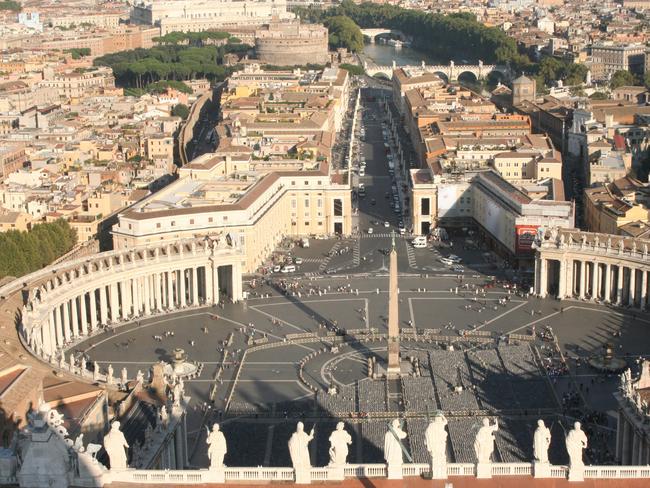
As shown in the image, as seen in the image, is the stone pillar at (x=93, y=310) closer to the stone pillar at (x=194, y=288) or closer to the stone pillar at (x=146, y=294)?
the stone pillar at (x=146, y=294)

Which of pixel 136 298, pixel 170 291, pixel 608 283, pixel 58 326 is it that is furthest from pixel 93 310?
pixel 608 283

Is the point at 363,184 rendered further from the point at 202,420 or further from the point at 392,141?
the point at 202,420

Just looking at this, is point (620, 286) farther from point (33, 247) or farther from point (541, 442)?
point (541, 442)

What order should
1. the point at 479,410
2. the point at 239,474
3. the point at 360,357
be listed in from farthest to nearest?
1. the point at 360,357
2. the point at 479,410
3. the point at 239,474

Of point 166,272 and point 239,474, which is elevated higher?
point 239,474

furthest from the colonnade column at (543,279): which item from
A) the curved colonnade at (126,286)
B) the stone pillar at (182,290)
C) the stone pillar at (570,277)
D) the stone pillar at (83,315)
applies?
the stone pillar at (83,315)

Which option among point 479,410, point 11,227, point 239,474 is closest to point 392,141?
point 11,227
